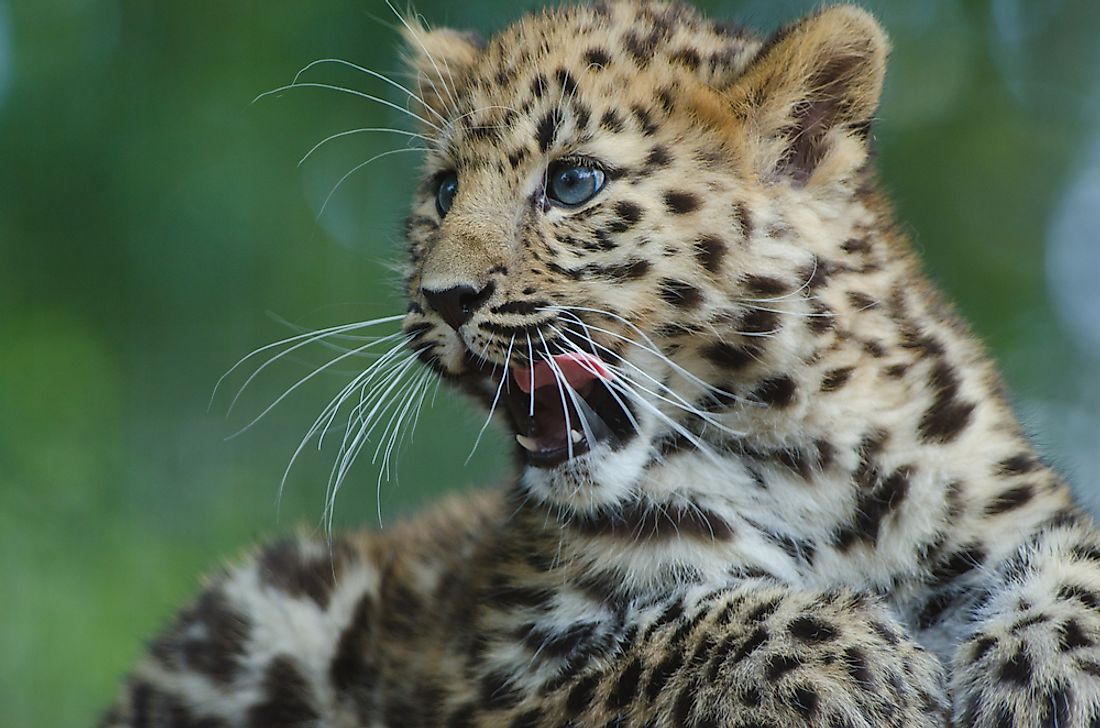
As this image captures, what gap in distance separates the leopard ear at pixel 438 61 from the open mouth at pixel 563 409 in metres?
1.14

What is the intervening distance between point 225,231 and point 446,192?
20.4ft

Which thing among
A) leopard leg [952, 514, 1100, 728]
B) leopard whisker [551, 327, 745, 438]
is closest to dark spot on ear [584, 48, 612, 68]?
leopard whisker [551, 327, 745, 438]

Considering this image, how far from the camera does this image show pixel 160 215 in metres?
9.51

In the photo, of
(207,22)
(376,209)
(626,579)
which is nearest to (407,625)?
(626,579)

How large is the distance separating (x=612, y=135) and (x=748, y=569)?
4.16 ft

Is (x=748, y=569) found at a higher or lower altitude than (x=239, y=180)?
lower

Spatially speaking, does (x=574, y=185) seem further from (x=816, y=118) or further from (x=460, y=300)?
(x=816, y=118)

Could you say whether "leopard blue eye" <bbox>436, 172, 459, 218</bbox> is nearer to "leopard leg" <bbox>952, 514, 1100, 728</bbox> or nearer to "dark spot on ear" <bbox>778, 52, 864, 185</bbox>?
"dark spot on ear" <bbox>778, 52, 864, 185</bbox>

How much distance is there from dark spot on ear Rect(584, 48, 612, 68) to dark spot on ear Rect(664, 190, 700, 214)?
0.50 m

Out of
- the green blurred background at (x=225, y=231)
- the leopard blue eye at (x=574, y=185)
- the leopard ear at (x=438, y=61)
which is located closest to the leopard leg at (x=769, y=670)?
the leopard blue eye at (x=574, y=185)

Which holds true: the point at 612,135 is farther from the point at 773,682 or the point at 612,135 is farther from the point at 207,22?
the point at 207,22

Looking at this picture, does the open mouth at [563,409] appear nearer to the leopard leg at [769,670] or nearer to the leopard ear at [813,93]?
the leopard leg at [769,670]

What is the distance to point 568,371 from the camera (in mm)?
3361

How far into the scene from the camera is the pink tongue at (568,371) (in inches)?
129
